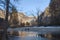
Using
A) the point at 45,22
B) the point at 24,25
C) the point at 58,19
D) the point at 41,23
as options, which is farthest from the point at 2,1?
the point at 24,25

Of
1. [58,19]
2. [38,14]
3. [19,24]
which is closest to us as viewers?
[58,19]

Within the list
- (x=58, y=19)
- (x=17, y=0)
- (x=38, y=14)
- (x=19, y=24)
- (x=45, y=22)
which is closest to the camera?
(x=17, y=0)

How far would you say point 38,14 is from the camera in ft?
156

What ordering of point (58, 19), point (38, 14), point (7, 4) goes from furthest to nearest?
point (38, 14), point (58, 19), point (7, 4)

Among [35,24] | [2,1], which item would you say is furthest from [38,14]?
[2,1]

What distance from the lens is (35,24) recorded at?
46031 mm

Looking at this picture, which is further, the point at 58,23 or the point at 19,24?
the point at 19,24

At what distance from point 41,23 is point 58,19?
12.6 metres

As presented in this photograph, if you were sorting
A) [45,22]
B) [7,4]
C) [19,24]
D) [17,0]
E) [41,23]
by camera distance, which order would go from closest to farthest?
[7,4]
[17,0]
[45,22]
[41,23]
[19,24]

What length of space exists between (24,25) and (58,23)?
1608 cm

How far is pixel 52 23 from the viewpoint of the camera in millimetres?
31828

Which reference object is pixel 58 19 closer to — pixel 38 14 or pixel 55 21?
pixel 55 21

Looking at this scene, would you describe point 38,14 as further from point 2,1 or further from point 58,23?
point 2,1

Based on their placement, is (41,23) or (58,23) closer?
(58,23)
